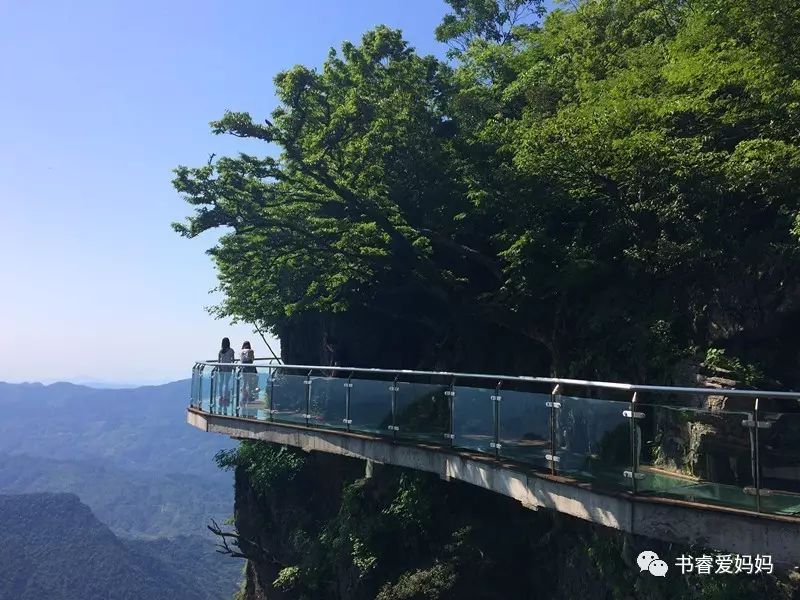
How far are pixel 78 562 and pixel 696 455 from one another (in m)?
151

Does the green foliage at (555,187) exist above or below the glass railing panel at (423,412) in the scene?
above

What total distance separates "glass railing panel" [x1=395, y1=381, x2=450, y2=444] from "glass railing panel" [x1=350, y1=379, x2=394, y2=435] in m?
0.25

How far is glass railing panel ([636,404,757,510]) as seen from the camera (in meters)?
5.95

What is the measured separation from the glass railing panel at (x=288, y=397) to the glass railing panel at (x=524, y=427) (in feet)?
16.3

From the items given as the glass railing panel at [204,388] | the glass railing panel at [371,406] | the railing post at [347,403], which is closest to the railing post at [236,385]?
the glass railing panel at [204,388]

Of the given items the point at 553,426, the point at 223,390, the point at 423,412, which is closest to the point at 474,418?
the point at 423,412

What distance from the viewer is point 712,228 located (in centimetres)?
1006

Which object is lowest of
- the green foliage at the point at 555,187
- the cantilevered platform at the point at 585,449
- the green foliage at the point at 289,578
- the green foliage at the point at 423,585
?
the green foliage at the point at 289,578

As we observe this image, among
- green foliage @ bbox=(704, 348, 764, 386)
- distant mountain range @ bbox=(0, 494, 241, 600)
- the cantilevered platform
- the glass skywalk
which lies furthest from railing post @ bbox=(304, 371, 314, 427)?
distant mountain range @ bbox=(0, 494, 241, 600)

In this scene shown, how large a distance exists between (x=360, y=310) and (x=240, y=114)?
8329mm

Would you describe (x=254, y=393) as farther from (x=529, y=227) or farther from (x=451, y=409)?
(x=529, y=227)

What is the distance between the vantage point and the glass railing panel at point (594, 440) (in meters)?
6.67

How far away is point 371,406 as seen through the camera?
1073 cm

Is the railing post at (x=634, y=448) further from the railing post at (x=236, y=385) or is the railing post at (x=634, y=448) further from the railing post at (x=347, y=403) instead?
the railing post at (x=236, y=385)
